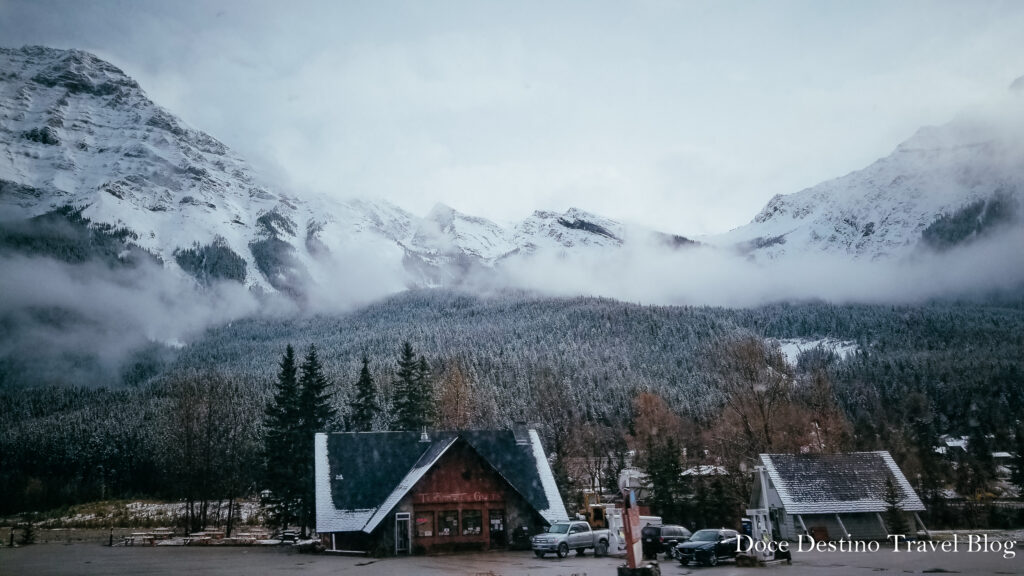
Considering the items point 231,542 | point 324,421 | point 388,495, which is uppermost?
point 324,421

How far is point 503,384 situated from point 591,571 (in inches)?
4374

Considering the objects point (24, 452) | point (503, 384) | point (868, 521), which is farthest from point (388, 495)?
point (24, 452)

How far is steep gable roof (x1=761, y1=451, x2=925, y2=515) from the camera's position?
127 ft

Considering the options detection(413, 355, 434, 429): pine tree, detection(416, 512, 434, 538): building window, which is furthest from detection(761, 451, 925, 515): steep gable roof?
detection(413, 355, 434, 429): pine tree

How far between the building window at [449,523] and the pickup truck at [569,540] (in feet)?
14.2

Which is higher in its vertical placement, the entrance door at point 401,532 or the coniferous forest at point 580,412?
the coniferous forest at point 580,412

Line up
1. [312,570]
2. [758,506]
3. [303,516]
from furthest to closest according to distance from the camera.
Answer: [303,516], [758,506], [312,570]

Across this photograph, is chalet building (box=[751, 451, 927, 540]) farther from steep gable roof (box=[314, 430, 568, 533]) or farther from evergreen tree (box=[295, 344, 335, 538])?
evergreen tree (box=[295, 344, 335, 538])

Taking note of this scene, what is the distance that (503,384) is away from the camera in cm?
13488

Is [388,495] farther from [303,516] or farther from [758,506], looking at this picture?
[758,506]

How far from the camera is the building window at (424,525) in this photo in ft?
113

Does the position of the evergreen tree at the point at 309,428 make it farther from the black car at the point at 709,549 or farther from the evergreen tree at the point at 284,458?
the black car at the point at 709,549

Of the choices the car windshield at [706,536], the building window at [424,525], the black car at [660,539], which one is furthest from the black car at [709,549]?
the building window at [424,525]

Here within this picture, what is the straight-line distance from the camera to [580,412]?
405ft
